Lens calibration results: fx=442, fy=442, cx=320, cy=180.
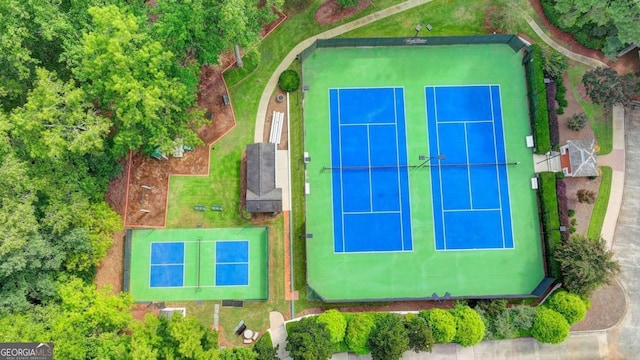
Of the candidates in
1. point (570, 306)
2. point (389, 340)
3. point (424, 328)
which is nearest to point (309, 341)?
point (389, 340)

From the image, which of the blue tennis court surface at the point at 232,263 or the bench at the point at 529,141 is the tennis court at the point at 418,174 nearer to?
the bench at the point at 529,141

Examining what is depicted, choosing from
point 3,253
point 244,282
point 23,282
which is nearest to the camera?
point 3,253

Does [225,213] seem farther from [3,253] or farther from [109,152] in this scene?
[3,253]

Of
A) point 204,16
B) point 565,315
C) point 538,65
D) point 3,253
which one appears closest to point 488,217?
point 565,315

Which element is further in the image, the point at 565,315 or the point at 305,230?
the point at 305,230

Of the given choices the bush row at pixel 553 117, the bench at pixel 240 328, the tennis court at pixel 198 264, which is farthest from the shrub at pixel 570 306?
the bench at pixel 240 328

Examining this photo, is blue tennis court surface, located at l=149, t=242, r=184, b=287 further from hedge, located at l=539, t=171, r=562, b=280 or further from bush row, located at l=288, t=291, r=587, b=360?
hedge, located at l=539, t=171, r=562, b=280
